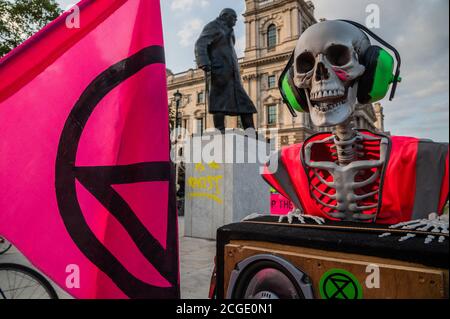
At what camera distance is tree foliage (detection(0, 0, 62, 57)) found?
8.62 m

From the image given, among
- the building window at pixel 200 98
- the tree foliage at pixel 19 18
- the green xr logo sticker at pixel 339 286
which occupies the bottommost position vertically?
the green xr logo sticker at pixel 339 286

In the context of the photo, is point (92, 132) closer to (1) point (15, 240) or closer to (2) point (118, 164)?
(2) point (118, 164)

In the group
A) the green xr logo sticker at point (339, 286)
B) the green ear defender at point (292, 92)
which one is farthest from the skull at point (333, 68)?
the green xr logo sticker at point (339, 286)

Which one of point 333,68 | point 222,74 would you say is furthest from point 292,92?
point 222,74

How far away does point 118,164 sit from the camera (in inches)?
58.6

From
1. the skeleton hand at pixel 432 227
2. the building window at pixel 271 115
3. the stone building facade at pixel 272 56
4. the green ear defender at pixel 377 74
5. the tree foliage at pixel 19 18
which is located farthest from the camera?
the building window at pixel 271 115

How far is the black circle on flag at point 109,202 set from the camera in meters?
1.39

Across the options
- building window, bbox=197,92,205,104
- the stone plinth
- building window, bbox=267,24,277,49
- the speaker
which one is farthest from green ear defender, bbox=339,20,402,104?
building window, bbox=197,92,205,104

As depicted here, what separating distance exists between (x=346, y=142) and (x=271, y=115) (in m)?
29.3

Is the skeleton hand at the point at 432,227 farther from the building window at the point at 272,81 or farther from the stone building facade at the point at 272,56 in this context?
the building window at the point at 272,81

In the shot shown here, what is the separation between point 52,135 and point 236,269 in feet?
3.72

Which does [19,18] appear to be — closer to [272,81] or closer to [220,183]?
[220,183]
